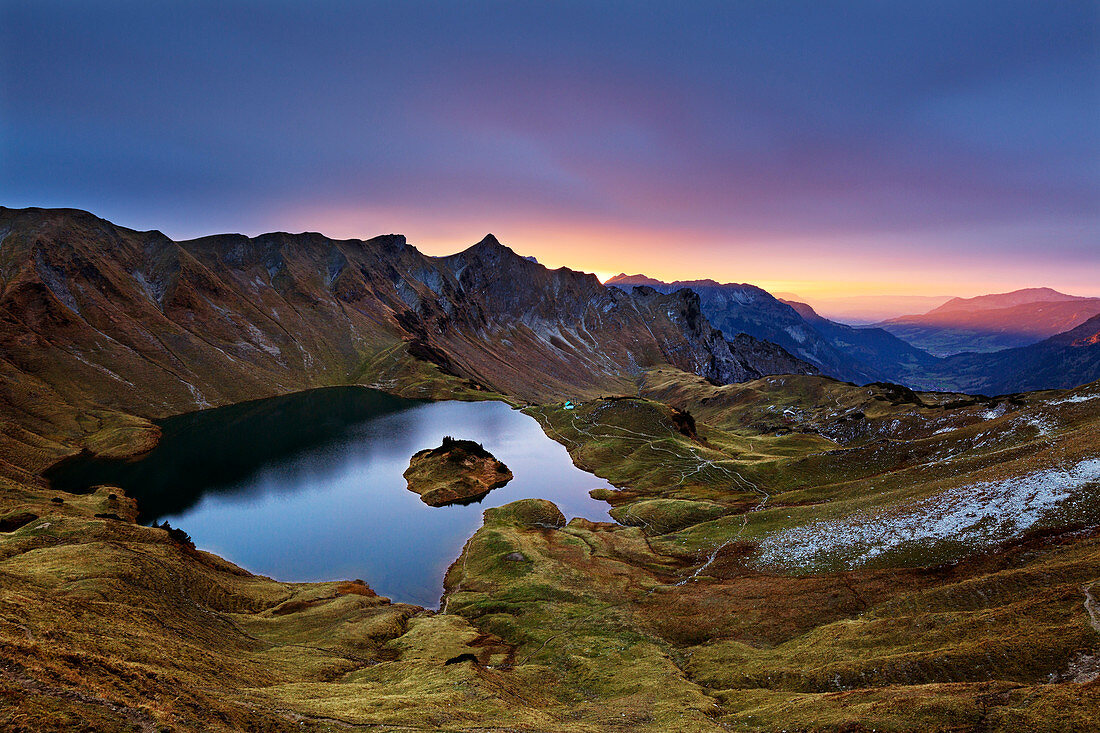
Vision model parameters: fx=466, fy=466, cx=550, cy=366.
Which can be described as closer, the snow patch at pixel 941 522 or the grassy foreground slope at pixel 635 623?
the grassy foreground slope at pixel 635 623

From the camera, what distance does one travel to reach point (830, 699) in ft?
101

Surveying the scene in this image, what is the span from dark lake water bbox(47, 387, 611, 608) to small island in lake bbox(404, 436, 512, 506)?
124 inches

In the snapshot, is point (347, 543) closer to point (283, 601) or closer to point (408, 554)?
point (408, 554)

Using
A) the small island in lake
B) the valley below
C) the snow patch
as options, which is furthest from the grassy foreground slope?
the small island in lake

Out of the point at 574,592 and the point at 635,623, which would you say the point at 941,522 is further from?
the point at 574,592

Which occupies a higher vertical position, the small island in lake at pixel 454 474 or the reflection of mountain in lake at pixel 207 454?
the reflection of mountain in lake at pixel 207 454

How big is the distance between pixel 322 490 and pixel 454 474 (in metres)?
30.1

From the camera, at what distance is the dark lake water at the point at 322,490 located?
7700 centimetres

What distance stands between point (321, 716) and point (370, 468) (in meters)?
106

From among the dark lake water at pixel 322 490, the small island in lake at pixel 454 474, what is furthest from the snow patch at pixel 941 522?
the small island in lake at pixel 454 474

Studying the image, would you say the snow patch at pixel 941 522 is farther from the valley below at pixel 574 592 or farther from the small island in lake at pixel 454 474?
the small island in lake at pixel 454 474

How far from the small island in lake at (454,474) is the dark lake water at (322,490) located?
3147mm

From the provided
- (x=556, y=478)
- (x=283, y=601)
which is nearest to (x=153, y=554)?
(x=283, y=601)

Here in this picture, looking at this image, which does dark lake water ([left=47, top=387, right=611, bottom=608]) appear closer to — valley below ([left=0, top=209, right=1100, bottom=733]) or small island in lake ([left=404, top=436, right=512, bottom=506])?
valley below ([left=0, top=209, right=1100, bottom=733])
